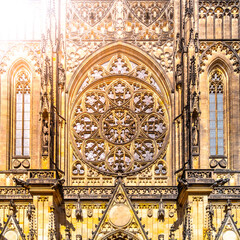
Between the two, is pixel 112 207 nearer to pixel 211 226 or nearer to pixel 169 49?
pixel 211 226

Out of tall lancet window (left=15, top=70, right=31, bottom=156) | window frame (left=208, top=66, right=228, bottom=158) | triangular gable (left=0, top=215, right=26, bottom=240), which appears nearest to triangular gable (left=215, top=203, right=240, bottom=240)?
window frame (left=208, top=66, right=228, bottom=158)

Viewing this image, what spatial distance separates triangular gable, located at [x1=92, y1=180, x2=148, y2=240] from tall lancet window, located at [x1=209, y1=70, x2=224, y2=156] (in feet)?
12.6

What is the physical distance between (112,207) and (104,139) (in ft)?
9.50

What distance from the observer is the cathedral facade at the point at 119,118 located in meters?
29.3

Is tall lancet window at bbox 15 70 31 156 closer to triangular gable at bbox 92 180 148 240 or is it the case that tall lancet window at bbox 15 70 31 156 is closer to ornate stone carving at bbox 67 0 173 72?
ornate stone carving at bbox 67 0 173 72

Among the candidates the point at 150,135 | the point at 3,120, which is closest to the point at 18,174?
the point at 3,120

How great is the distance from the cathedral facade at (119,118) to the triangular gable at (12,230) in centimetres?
3

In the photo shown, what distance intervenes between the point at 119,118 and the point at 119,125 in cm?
27

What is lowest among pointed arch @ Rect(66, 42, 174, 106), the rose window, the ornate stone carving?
the rose window

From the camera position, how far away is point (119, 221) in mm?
29469

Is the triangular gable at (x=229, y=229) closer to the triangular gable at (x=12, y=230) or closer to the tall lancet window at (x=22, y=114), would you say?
the triangular gable at (x=12, y=230)

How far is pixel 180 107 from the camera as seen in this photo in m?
31.2

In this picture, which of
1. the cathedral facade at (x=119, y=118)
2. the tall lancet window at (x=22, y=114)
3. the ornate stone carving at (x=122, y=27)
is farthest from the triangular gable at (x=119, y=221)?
the ornate stone carving at (x=122, y=27)

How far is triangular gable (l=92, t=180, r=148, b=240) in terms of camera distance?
29.4 metres
